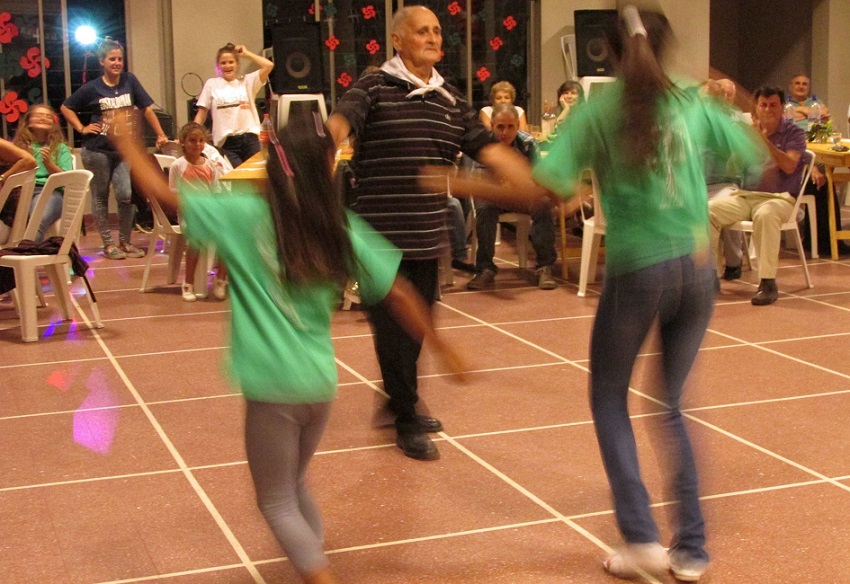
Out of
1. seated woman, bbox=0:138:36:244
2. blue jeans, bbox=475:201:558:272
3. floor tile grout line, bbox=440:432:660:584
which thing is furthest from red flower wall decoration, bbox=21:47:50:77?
floor tile grout line, bbox=440:432:660:584

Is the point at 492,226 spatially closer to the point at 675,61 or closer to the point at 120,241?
the point at 120,241

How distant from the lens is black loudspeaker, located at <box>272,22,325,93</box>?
11570 mm

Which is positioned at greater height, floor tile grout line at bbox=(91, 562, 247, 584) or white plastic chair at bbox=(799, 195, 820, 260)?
white plastic chair at bbox=(799, 195, 820, 260)

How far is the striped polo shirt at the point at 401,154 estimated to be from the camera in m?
3.97

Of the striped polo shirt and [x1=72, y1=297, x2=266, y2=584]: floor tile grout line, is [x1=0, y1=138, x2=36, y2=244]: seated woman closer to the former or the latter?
[x1=72, y1=297, x2=266, y2=584]: floor tile grout line

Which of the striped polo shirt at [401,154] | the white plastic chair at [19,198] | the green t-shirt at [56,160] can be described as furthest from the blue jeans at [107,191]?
the striped polo shirt at [401,154]

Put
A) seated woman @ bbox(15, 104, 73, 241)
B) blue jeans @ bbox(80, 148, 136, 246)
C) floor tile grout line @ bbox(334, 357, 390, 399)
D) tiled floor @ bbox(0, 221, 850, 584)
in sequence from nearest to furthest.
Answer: tiled floor @ bbox(0, 221, 850, 584)
floor tile grout line @ bbox(334, 357, 390, 399)
seated woman @ bbox(15, 104, 73, 241)
blue jeans @ bbox(80, 148, 136, 246)

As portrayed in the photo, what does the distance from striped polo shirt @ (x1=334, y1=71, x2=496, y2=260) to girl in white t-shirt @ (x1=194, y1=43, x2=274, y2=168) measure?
5841mm

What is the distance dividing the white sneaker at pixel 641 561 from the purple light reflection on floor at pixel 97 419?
205cm

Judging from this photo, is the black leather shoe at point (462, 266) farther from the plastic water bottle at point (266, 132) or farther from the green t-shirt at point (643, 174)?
the green t-shirt at point (643, 174)

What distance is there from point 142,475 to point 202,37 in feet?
29.2

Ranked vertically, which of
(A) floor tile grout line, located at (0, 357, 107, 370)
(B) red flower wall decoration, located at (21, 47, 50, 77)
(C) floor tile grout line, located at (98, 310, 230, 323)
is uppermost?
(B) red flower wall decoration, located at (21, 47, 50, 77)

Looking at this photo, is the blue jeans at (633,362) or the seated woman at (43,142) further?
the seated woman at (43,142)

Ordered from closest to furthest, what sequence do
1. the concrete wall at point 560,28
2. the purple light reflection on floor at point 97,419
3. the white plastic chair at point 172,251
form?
the purple light reflection on floor at point 97,419, the white plastic chair at point 172,251, the concrete wall at point 560,28
